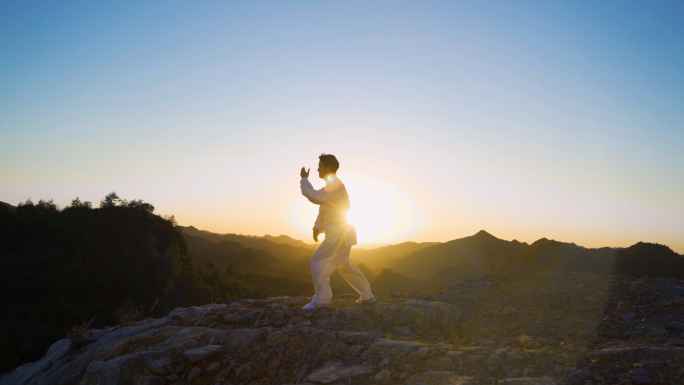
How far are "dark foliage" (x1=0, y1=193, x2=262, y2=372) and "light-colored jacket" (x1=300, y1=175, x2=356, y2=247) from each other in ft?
56.6

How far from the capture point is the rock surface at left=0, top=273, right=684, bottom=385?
4297mm

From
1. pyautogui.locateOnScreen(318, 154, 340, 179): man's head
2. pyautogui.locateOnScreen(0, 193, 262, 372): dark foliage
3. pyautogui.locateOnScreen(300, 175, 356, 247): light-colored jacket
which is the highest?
pyautogui.locateOnScreen(318, 154, 340, 179): man's head

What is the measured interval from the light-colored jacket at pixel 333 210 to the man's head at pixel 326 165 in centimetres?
9

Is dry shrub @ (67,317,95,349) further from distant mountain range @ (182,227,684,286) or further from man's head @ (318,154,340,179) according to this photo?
distant mountain range @ (182,227,684,286)

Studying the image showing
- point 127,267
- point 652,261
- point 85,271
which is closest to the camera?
point 652,261

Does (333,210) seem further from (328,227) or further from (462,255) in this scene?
(462,255)

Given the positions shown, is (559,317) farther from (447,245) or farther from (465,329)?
(447,245)

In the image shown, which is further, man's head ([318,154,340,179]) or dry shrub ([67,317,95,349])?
dry shrub ([67,317,95,349])

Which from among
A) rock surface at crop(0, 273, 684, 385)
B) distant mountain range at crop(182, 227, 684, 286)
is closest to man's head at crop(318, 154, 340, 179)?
rock surface at crop(0, 273, 684, 385)

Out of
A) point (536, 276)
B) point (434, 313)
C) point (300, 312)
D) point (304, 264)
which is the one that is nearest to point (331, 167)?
point (300, 312)

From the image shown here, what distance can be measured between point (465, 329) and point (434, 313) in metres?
0.52

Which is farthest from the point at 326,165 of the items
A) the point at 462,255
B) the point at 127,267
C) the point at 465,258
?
the point at 462,255

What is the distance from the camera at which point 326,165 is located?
729 centimetres

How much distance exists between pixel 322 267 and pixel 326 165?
1694mm
